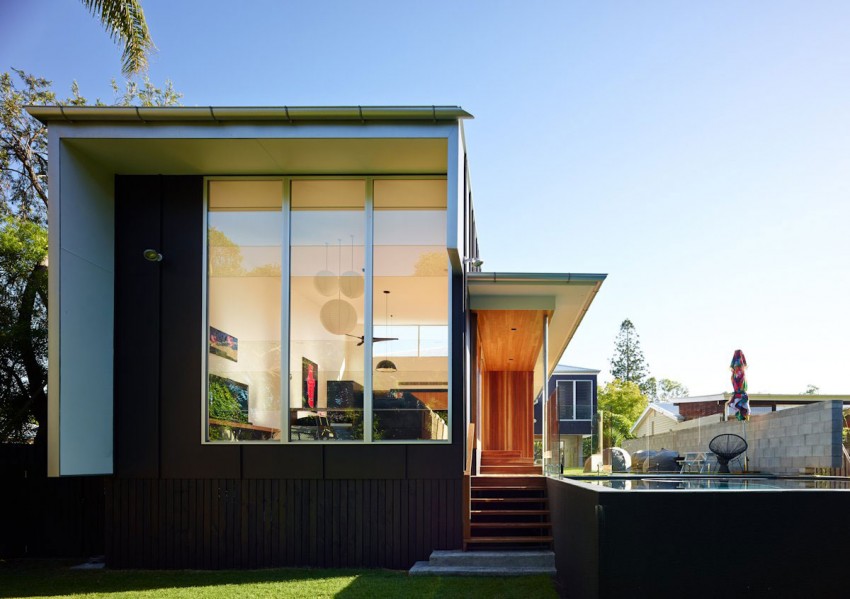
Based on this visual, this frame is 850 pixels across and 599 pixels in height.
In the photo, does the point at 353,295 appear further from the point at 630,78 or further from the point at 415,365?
the point at 630,78

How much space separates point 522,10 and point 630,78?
10.2 ft

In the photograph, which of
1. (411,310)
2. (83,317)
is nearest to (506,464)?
(411,310)

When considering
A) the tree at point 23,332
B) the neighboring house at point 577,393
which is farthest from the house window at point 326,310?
the neighboring house at point 577,393

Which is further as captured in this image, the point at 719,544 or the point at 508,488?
the point at 508,488

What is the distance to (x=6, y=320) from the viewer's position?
12.8m

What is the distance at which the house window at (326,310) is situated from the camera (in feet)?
32.4

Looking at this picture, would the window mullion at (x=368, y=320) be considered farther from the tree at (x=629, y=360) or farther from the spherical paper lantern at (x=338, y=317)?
the tree at (x=629, y=360)

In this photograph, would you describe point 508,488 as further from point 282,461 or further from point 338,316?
point 338,316

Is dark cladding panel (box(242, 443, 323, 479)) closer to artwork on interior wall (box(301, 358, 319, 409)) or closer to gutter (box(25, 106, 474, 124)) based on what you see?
artwork on interior wall (box(301, 358, 319, 409))

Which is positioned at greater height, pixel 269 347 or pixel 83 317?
pixel 83 317

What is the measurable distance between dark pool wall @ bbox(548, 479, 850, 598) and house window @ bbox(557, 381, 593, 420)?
26981 millimetres

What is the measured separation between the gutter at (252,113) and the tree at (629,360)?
175ft

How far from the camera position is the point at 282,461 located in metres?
9.88

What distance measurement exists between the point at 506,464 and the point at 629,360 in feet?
159
